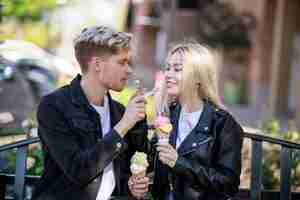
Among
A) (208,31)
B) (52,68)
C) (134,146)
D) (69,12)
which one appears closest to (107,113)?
(134,146)

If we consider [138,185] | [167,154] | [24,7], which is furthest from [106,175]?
[24,7]

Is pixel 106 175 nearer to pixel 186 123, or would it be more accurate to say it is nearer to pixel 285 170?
pixel 186 123

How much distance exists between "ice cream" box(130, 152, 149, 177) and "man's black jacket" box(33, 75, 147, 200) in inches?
3.1

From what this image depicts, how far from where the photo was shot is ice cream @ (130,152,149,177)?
3.23m

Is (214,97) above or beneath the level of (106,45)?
beneath

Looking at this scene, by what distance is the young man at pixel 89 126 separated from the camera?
10.5 feet

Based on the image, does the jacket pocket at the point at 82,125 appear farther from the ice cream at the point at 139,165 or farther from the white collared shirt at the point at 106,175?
the ice cream at the point at 139,165

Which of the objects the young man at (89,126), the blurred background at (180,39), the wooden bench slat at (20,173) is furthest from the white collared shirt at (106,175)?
the blurred background at (180,39)

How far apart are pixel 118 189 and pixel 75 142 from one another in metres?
0.33

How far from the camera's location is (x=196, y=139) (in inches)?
132

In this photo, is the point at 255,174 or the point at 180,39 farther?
the point at 180,39

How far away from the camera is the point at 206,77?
3.43 meters

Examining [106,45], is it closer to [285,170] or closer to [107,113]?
[107,113]

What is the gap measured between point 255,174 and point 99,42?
1.26 m
